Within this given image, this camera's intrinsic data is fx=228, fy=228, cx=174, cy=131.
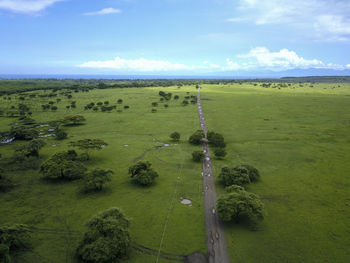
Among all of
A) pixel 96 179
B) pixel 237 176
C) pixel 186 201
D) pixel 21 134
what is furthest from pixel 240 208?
pixel 21 134

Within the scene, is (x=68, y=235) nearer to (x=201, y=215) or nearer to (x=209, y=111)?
(x=201, y=215)

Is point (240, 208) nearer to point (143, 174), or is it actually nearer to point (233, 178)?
point (233, 178)

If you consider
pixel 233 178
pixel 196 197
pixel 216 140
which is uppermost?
pixel 216 140

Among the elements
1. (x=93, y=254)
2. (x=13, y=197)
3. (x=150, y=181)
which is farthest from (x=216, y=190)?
(x=13, y=197)

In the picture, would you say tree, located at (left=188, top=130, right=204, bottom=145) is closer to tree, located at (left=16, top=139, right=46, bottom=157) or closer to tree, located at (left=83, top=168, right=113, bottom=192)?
tree, located at (left=83, top=168, right=113, bottom=192)

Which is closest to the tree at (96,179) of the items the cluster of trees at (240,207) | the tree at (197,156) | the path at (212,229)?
the path at (212,229)

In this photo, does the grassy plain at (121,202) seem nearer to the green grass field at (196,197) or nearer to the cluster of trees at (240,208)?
the green grass field at (196,197)
